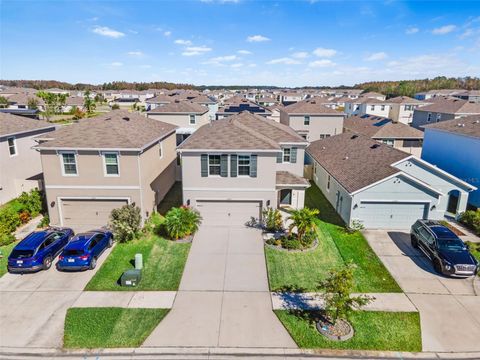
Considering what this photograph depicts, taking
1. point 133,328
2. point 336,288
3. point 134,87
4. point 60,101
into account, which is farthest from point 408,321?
point 134,87

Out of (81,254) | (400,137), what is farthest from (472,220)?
(81,254)

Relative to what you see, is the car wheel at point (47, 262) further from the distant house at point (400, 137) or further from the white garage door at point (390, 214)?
the distant house at point (400, 137)

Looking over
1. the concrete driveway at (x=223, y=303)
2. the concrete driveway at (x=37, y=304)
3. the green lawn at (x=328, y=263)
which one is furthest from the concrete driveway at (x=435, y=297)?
the concrete driveway at (x=37, y=304)

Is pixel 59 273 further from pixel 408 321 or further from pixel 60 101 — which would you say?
pixel 60 101

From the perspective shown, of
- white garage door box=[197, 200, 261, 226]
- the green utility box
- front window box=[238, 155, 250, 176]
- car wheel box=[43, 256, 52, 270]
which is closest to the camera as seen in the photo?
the green utility box

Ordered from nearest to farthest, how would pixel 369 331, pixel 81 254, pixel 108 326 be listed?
pixel 369 331
pixel 108 326
pixel 81 254

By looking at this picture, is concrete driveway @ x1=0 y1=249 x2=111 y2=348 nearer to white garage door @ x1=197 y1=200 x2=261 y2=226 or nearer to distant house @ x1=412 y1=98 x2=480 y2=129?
white garage door @ x1=197 y1=200 x2=261 y2=226

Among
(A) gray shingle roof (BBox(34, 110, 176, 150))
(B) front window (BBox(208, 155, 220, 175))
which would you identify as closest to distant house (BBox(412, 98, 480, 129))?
(B) front window (BBox(208, 155, 220, 175))

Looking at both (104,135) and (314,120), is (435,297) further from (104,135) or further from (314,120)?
(314,120)
